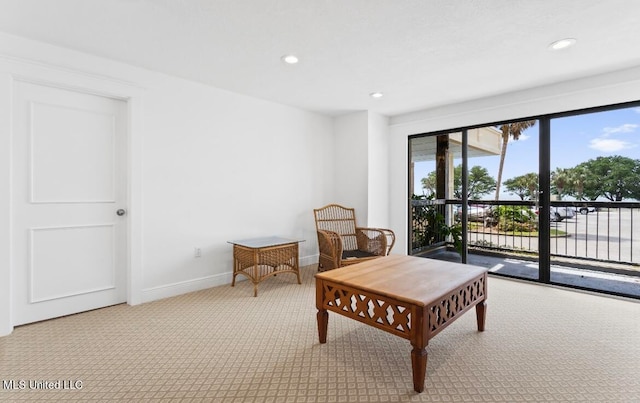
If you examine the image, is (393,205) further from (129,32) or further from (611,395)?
(129,32)

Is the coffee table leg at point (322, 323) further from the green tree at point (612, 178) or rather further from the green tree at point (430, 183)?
the green tree at point (612, 178)

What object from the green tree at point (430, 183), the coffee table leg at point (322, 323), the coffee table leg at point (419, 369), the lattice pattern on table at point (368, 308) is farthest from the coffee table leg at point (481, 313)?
the green tree at point (430, 183)

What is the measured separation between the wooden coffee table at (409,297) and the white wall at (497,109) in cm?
234

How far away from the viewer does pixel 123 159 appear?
10.0ft

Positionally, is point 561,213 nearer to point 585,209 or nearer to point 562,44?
point 585,209

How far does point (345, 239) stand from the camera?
4.43m

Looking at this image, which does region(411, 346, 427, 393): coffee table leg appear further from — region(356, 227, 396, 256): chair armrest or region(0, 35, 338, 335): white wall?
region(0, 35, 338, 335): white wall

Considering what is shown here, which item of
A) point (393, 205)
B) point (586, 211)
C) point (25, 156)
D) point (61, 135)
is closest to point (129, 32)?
point (61, 135)

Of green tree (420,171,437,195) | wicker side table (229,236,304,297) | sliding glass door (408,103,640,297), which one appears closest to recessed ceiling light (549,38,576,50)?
sliding glass door (408,103,640,297)

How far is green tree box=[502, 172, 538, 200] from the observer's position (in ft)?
14.1

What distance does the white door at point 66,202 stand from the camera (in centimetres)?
253

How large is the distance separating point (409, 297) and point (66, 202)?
301 cm

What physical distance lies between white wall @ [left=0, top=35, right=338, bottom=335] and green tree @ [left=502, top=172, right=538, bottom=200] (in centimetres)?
309

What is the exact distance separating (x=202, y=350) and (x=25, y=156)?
2.18m
